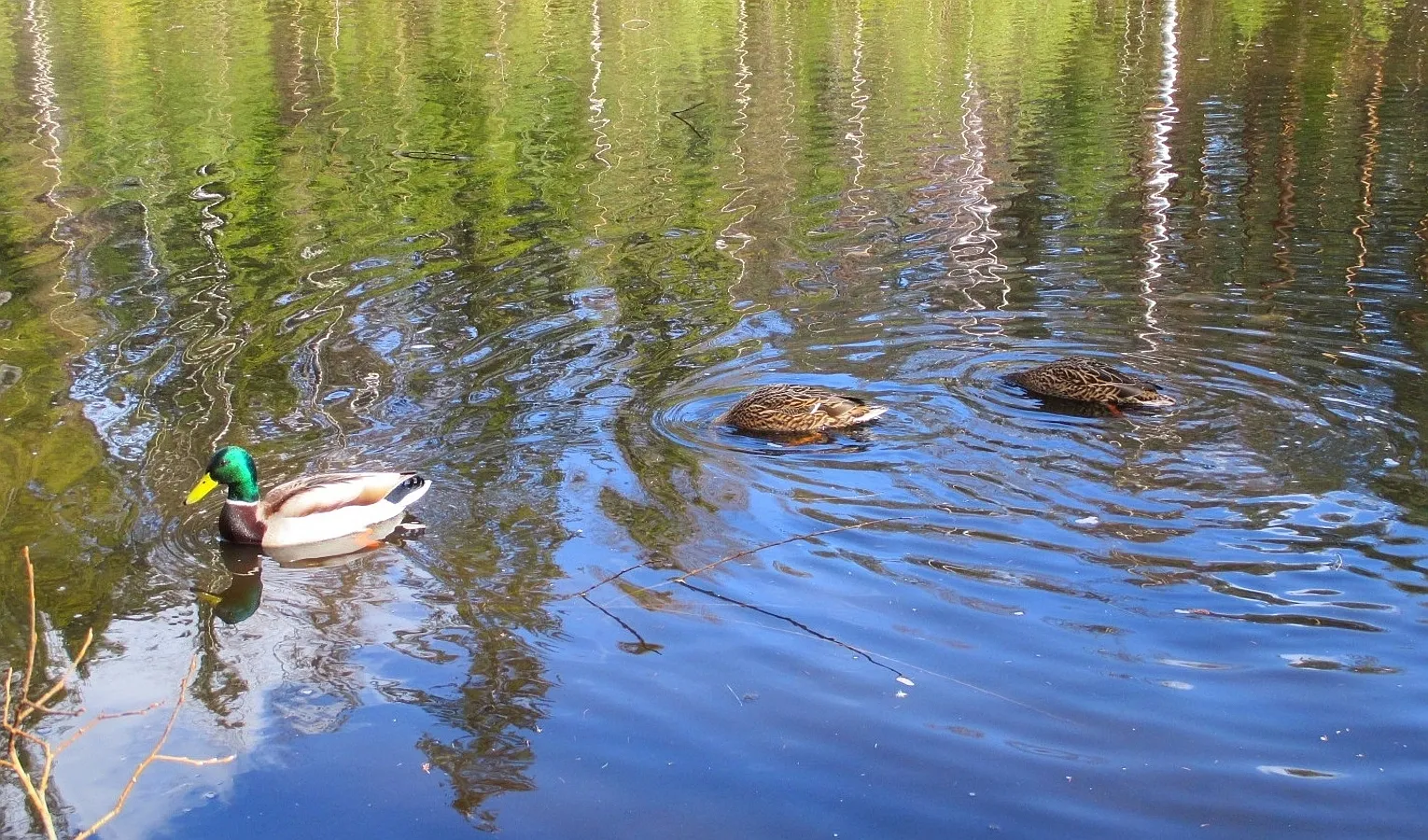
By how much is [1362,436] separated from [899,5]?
32.2 metres

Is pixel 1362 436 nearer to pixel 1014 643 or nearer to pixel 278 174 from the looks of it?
pixel 1014 643

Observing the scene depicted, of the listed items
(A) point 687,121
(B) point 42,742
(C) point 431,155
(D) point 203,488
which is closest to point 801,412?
(D) point 203,488

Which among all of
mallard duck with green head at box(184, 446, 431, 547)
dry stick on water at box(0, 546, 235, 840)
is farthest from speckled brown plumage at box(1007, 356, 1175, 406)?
dry stick on water at box(0, 546, 235, 840)

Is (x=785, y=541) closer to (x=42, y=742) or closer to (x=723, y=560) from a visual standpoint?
(x=723, y=560)

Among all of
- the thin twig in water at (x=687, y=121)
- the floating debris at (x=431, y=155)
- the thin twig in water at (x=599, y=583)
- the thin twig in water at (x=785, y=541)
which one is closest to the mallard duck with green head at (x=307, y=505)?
the thin twig in water at (x=599, y=583)

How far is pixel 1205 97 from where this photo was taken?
23.0m

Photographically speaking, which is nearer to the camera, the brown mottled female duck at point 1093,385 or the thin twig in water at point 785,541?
the thin twig in water at point 785,541

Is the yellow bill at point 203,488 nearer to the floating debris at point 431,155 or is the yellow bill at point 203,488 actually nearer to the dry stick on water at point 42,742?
the dry stick on water at point 42,742

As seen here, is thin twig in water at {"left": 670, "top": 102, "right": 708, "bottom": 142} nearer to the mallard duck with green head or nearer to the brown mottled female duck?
the brown mottled female duck

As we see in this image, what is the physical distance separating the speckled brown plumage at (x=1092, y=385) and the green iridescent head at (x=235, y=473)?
15.9 feet

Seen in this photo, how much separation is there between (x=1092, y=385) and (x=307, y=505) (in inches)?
186

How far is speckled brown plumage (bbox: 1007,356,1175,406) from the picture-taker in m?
8.97

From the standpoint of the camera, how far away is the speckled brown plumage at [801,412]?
8.84 metres

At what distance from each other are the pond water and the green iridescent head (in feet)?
1.25
